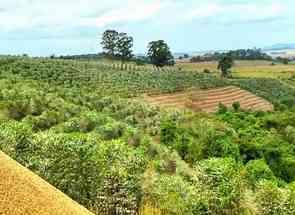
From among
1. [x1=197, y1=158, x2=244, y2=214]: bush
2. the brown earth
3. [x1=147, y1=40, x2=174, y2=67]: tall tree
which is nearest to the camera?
[x1=197, y1=158, x2=244, y2=214]: bush

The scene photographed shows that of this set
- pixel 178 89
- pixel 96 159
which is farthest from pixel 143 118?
pixel 96 159

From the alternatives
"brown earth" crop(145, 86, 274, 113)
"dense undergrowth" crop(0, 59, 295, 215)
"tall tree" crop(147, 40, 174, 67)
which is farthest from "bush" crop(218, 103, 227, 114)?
"tall tree" crop(147, 40, 174, 67)

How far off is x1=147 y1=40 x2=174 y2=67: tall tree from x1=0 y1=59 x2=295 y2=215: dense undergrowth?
104ft

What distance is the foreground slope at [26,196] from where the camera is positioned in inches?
439

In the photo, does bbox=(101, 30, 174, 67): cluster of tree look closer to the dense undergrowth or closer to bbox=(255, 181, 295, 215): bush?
the dense undergrowth

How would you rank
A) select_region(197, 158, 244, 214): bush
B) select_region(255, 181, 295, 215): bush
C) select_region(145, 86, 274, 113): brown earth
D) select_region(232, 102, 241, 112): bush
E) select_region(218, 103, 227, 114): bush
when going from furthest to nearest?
select_region(232, 102, 241, 112): bush, select_region(145, 86, 274, 113): brown earth, select_region(218, 103, 227, 114): bush, select_region(255, 181, 295, 215): bush, select_region(197, 158, 244, 214): bush

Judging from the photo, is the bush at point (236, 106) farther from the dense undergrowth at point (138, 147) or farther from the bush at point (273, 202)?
the bush at point (273, 202)

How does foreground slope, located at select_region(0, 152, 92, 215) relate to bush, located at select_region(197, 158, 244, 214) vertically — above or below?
above

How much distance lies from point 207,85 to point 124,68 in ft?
51.5

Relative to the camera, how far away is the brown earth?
3521 inches

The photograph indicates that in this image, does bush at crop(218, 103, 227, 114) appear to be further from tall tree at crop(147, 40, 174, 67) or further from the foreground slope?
the foreground slope

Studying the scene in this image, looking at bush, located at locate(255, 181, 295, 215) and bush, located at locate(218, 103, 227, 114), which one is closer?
bush, located at locate(255, 181, 295, 215)

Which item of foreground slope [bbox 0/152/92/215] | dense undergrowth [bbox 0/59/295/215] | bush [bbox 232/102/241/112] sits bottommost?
bush [bbox 232/102/241/112]

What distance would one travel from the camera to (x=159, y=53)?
140 meters
